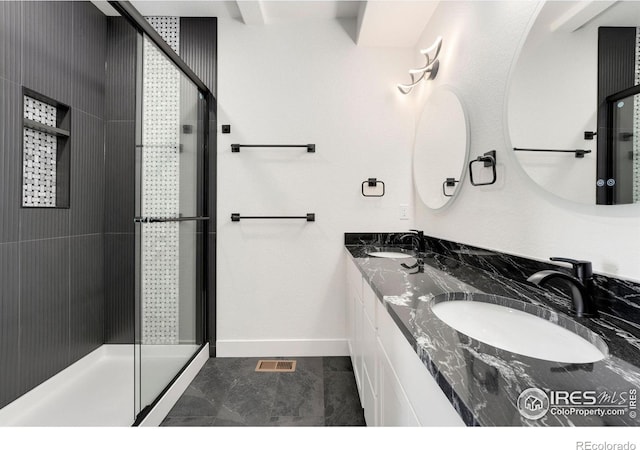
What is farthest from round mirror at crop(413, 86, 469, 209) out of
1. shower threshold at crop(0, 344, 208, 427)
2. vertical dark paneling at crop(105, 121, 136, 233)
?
vertical dark paneling at crop(105, 121, 136, 233)

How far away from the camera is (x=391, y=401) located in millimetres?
903

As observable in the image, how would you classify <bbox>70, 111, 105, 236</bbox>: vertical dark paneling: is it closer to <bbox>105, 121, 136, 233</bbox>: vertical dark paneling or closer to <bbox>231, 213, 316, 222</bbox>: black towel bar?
<bbox>105, 121, 136, 233</bbox>: vertical dark paneling

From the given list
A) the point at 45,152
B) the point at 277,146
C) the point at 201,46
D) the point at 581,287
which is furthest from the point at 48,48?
the point at 581,287

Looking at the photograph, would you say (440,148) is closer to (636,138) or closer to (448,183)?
(448,183)

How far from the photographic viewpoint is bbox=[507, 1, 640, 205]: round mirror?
2.48 ft

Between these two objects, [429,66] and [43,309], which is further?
[429,66]

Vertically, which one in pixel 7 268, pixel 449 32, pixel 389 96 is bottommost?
pixel 7 268

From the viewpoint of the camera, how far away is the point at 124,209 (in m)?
2.19

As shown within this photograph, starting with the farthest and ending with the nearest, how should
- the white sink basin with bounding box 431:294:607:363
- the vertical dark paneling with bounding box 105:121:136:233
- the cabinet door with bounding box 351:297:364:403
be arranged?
1. the vertical dark paneling with bounding box 105:121:136:233
2. the cabinet door with bounding box 351:297:364:403
3. the white sink basin with bounding box 431:294:607:363

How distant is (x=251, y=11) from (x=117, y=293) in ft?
8.09

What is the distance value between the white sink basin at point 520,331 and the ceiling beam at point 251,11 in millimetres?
2328

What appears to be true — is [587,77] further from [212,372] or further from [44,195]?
[44,195]

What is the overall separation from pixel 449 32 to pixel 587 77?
1.14 meters
